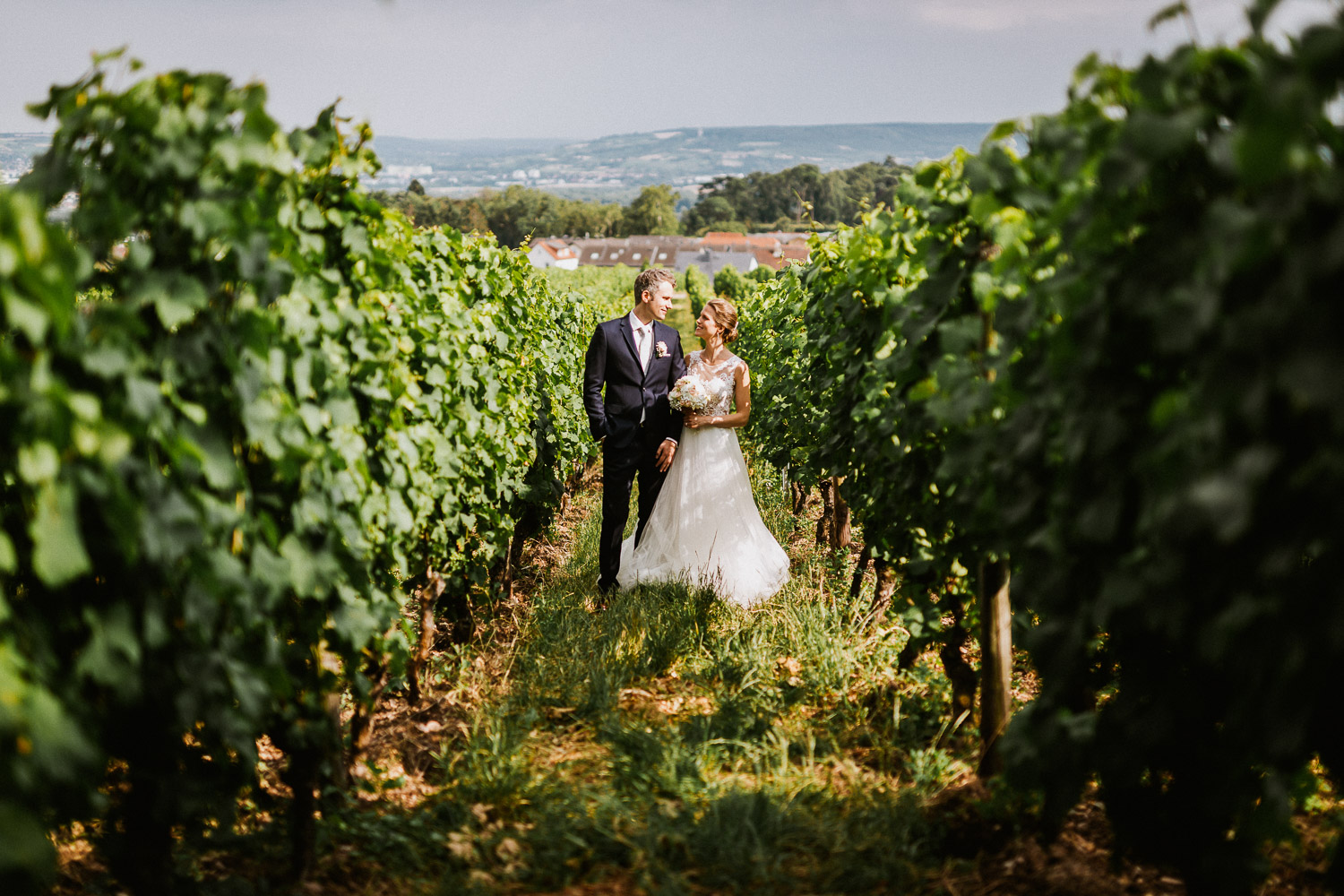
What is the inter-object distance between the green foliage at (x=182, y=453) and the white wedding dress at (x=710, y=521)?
3.16 meters

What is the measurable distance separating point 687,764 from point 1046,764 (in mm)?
1696

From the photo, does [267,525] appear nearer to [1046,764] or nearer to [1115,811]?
[1046,764]

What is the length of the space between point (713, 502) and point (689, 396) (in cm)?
78

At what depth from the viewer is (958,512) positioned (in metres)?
2.91

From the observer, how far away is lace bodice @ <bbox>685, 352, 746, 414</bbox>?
620 cm

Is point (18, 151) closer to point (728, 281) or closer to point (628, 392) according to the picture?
point (628, 392)

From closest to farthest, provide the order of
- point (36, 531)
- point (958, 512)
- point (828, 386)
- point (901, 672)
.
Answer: point (36, 531) → point (958, 512) → point (901, 672) → point (828, 386)

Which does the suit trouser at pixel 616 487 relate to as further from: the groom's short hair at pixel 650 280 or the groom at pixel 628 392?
the groom's short hair at pixel 650 280

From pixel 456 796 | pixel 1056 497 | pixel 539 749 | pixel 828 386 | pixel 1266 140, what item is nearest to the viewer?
pixel 1266 140

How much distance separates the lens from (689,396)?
19.9 feet

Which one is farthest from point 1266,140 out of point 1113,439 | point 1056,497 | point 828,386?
point 828,386

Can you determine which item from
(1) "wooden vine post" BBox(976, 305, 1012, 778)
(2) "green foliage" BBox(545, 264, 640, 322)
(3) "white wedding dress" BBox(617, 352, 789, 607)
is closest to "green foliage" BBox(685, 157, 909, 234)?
(2) "green foliage" BBox(545, 264, 640, 322)

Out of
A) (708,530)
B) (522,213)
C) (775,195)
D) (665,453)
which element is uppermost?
(775,195)

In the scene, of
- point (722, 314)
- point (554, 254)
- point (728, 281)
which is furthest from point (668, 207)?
point (722, 314)
